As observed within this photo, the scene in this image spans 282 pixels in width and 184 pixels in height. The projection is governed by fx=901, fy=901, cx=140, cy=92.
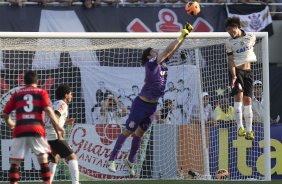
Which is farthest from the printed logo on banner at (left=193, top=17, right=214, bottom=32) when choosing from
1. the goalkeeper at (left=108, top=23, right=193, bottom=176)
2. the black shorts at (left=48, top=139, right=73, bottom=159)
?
the black shorts at (left=48, top=139, right=73, bottom=159)

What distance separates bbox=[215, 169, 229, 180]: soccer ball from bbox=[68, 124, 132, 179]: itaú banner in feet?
6.07

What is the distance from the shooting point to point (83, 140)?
18.5 m

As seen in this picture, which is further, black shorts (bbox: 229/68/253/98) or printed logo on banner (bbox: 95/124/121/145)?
printed logo on banner (bbox: 95/124/121/145)

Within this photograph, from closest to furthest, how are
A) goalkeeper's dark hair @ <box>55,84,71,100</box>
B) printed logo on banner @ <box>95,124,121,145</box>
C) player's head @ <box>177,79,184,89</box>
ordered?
goalkeeper's dark hair @ <box>55,84,71,100</box> < printed logo on banner @ <box>95,124,121,145</box> < player's head @ <box>177,79,184,89</box>

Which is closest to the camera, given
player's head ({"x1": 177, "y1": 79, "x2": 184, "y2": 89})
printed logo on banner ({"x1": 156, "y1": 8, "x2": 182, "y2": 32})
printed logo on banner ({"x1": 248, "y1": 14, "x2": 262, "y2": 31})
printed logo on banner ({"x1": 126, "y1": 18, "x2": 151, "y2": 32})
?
player's head ({"x1": 177, "y1": 79, "x2": 184, "y2": 89})

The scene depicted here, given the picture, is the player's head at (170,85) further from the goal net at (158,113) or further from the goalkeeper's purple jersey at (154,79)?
the goalkeeper's purple jersey at (154,79)

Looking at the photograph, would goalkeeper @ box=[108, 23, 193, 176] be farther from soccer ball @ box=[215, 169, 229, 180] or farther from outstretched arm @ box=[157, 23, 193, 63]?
soccer ball @ box=[215, 169, 229, 180]

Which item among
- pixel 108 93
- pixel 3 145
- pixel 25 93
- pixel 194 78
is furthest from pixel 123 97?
pixel 25 93

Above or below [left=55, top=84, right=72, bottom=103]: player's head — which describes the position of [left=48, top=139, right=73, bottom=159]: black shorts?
below

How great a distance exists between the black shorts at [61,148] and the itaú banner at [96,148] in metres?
4.04

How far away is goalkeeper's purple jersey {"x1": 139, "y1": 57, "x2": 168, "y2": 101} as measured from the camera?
15844 millimetres

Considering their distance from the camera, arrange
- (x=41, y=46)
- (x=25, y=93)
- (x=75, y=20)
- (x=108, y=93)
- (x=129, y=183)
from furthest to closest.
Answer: (x=75, y=20) < (x=108, y=93) < (x=41, y=46) < (x=129, y=183) < (x=25, y=93)

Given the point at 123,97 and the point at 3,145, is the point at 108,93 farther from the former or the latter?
the point at 3,145

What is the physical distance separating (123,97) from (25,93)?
6832 mm
